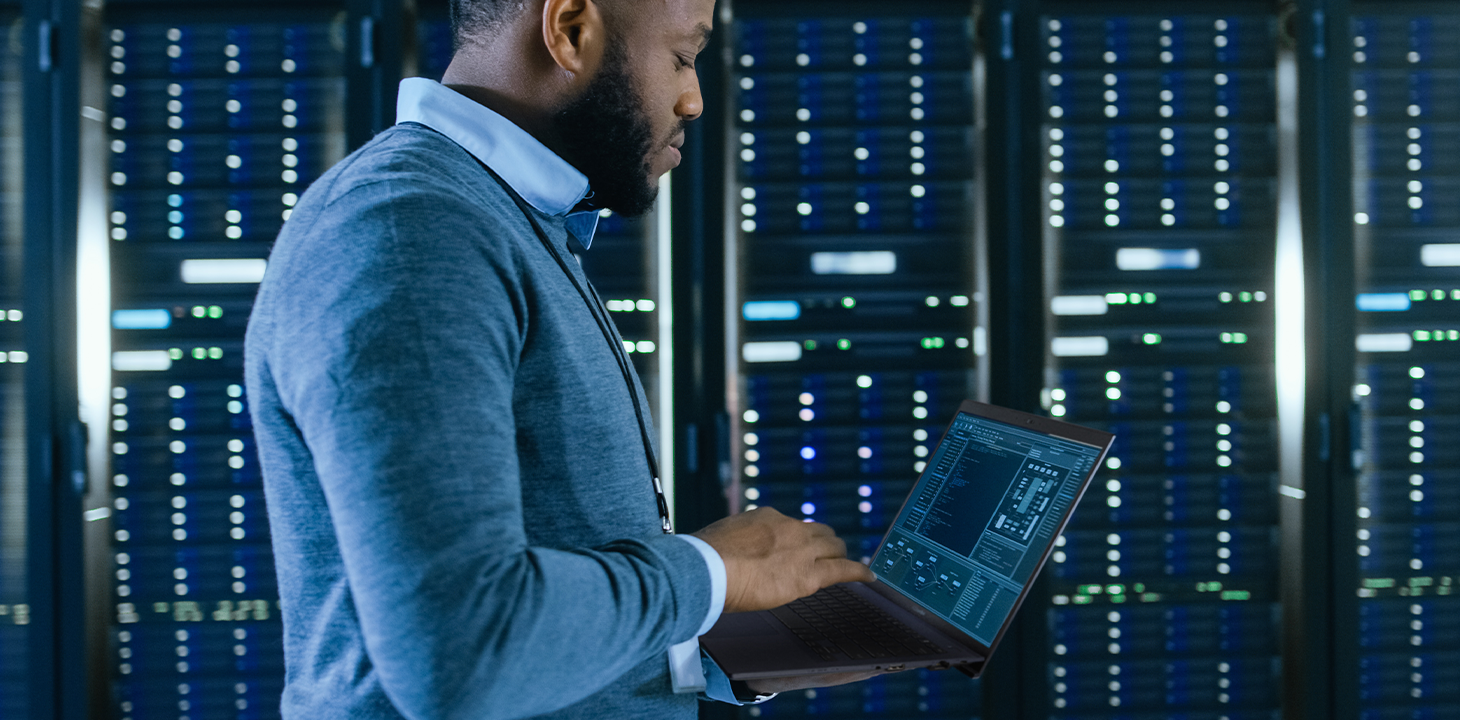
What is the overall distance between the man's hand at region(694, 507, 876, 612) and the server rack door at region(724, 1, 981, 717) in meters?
1.33

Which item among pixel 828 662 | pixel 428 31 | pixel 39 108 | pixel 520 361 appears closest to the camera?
pixel 520 361

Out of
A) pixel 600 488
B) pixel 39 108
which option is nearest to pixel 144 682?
pixel 39 108

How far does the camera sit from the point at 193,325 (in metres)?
1.93

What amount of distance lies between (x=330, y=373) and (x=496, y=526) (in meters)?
0.13

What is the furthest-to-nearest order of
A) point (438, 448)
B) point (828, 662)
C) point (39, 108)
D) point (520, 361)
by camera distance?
point (39, 108)
point (828, 662)
point (520, 361)
point (438, 448)

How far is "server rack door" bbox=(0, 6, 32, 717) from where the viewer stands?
191 centimetres

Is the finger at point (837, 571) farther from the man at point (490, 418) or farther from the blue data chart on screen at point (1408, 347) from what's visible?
the blue data chart on screen at point (1408, 347)

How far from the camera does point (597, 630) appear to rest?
48 centimetres

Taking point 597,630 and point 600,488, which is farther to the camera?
point 600,488

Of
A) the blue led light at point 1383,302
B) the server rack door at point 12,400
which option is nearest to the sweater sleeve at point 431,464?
the server rack door at point 12,400

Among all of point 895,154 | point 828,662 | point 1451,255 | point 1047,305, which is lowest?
point 828,662

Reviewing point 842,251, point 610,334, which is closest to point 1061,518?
point 610,334

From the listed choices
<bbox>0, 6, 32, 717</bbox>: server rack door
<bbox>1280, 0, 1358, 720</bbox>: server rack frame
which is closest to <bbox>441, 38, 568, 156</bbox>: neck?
<bbox>0, 6, 32, 717</bbox>: server rack door

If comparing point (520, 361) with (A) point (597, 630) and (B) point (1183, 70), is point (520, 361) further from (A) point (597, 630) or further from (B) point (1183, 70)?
(B) point (1183, 70)
